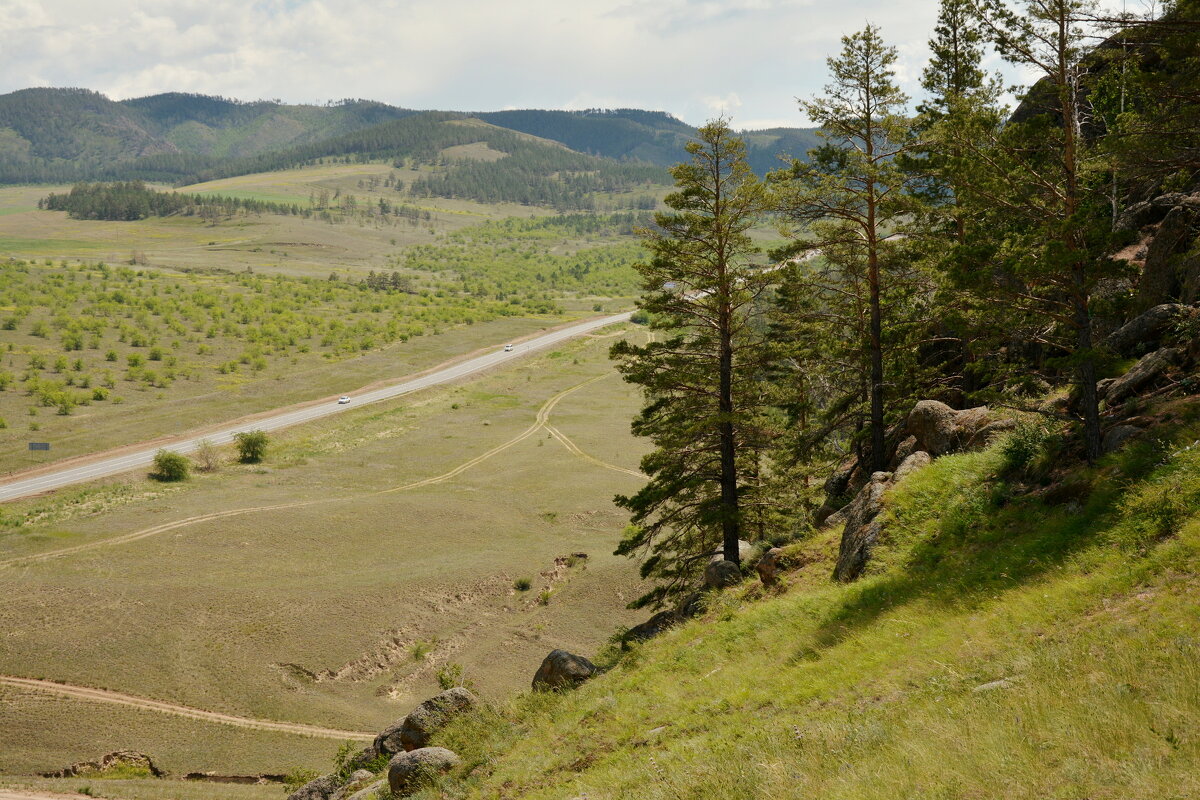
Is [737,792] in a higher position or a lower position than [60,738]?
higher

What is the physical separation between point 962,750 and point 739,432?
56.1 ft

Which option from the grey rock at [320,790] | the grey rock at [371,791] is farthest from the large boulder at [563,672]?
the grey rock at [320,790]

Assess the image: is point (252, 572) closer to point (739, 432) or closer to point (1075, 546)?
point (739, 432)

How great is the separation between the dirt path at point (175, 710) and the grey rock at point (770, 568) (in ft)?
62.1

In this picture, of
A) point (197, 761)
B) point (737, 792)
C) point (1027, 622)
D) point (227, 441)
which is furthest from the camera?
point (227, 441)

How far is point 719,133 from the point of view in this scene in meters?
22.1

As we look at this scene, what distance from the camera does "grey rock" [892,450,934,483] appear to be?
1742 cm

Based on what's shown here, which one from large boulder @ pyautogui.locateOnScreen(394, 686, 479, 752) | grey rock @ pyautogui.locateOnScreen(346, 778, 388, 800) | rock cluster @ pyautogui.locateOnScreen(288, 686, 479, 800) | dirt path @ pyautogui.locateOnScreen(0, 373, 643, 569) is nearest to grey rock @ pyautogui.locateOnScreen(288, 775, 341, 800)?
rock cluster @ pyautogui.locateOnScreen(288, 686, 479, 800)

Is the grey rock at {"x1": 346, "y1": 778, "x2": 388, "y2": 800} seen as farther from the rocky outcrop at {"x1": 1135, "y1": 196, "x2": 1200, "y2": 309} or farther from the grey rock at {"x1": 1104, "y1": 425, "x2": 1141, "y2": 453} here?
the rocky outcrop at {"x1": 1135, "y1": 196, "x2": 1200, "y2": 309}

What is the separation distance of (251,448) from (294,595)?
28.4m

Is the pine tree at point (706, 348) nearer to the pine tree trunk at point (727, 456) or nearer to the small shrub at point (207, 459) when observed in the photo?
the pine tree trunk at point (727, 456)

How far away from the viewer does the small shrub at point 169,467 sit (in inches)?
2202

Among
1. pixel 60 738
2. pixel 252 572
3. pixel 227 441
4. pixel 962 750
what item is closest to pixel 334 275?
pixel 227 441

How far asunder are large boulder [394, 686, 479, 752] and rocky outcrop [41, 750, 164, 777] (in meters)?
15.5
